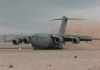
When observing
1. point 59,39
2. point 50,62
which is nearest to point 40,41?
point 59,39

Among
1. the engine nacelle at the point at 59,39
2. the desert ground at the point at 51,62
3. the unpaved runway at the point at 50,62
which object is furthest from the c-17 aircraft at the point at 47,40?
the unpaved runway at the point at 50,62

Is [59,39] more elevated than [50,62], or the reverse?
[59,39]

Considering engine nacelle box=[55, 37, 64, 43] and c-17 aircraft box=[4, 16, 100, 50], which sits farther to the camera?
engine nacelle box=[55, 37, 64, 43]

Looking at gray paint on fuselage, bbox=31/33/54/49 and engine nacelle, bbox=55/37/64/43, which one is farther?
engine nacelle, bbox=55/37/64/43

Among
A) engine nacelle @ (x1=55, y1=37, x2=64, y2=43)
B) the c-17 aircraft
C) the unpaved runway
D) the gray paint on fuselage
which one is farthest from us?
engine nacelle @ (x1=55, y1=37, x2=64, y2=43)

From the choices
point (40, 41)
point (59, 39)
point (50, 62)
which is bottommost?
point (50, 62)

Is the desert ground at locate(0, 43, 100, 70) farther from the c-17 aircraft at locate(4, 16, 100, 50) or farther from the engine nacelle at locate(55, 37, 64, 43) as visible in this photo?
the engine nacelle at locate(55, 37, 64, 43)

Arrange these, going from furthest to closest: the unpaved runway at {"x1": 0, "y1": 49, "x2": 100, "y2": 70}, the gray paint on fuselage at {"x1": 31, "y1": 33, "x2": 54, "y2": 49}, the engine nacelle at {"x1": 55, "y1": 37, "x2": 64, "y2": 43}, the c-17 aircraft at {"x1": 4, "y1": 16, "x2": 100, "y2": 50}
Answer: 1. the engine nacelle at {"x1": 55, "y1": 37, "x2": 64, "y2": 43}
2. the c-17 aircraft at {"x1": 4, "y1": 16, "x2": 100, "y2": 50}
3. the gray paint on fuselage at {"x1": 31, "y1": 33, "x2": 54, "y2": 49}
4. the unpaved runway at {"x1": 0, "y1": 49, "x2": 100, "y2": 70}

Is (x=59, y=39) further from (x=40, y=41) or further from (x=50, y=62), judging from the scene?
(x=50, y=62)

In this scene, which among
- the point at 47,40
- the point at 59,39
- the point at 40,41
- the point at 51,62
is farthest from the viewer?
the point at 59,39

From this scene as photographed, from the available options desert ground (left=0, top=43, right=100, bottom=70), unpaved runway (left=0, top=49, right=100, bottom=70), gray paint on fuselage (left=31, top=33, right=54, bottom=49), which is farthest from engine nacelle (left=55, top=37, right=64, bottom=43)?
unpaved runway (left=0, top=49, right=100, bottom=70)

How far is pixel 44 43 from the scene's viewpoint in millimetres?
28562

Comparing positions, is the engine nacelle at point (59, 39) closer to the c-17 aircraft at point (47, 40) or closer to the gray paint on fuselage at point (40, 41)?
the c-17 aircraft at point (47, 40)

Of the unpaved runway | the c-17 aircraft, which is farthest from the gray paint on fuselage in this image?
the unpaved runway
